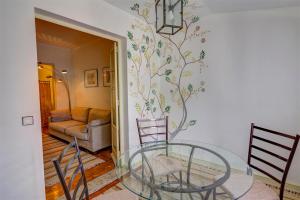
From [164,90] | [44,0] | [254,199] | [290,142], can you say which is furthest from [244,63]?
[44,0]

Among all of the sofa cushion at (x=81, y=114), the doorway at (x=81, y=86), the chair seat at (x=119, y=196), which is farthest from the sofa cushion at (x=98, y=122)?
the chair seat at (x=119, y=196)

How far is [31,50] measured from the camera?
1699 mm

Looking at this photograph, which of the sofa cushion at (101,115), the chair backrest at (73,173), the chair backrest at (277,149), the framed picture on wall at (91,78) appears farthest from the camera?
the framed picture on wall at (91,78)

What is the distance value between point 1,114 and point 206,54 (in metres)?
2.69

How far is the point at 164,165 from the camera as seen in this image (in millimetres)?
2062

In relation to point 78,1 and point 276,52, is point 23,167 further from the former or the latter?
point 276,52

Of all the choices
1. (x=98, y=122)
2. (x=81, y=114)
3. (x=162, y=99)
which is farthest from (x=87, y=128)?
(x=162, y=99)

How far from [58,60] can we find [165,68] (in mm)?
3830

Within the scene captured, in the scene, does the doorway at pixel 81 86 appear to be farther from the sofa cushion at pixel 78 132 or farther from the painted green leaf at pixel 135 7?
the painted green leaf at pixel 135 7

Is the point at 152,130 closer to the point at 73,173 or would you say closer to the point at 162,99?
the point at 162,99

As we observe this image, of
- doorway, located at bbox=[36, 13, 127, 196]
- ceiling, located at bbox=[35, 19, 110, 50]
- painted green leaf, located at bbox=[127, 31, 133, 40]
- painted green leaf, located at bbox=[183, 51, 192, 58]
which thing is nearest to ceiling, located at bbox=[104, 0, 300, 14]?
painted green leaf, located at bbox=[127, 31, 133, 40]

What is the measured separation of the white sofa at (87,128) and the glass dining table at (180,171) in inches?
64.1

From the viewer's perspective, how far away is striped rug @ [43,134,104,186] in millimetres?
2698

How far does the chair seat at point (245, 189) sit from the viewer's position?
145 cm
